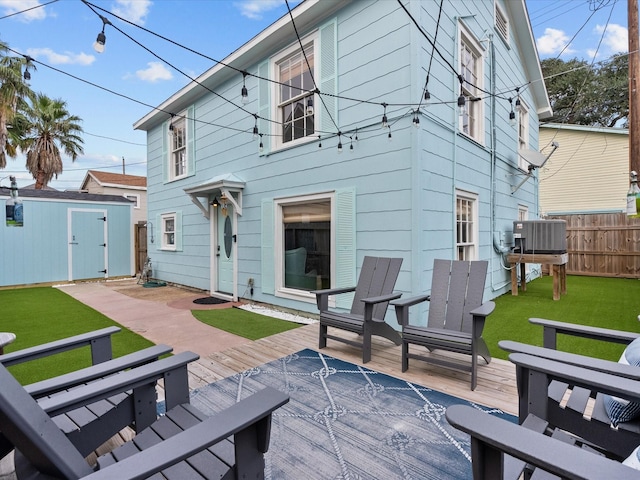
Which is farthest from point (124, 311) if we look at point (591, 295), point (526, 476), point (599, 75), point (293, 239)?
point (599, 75)

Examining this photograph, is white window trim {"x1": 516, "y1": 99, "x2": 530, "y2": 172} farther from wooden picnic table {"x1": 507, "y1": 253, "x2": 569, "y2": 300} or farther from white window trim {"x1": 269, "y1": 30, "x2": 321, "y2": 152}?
white window trim {"x1": 269, "y1": 30, "x2": 321, "y2": 152}

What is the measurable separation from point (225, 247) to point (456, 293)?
196 inches

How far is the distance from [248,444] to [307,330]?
3.17 meters

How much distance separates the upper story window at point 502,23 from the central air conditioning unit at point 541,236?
3839 mm

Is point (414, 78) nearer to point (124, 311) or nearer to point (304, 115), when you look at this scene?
point (304, 115)

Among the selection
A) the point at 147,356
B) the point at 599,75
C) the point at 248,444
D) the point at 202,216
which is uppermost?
the point at 599,75

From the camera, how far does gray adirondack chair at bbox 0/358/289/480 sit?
0.94 m

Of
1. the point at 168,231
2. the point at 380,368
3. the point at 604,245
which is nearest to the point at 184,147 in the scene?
the point at 168,231

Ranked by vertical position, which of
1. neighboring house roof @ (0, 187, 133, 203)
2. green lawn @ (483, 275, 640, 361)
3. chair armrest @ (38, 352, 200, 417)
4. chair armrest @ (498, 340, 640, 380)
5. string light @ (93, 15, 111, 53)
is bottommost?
green lawn @ (483, 275, 640, 361)

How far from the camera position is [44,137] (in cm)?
1453

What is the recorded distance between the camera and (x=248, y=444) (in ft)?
3.91

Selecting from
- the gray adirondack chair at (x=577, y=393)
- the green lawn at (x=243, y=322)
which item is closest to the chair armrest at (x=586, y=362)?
the gray adirondack chair at (x=577, y=393)

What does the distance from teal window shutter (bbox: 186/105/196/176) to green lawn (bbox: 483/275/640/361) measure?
6.79 meters

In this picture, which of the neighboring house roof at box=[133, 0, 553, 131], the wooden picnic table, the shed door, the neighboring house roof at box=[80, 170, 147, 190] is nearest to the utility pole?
the neighboring house roof at box=[133, 0, 553, 131]
